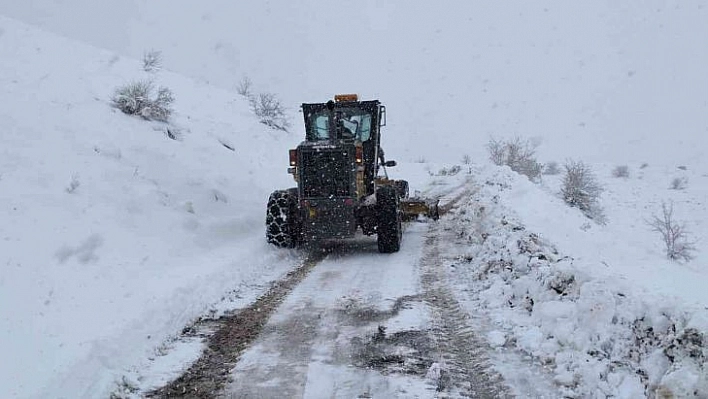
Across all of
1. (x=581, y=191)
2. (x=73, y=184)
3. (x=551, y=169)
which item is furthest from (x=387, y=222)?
(x=551, y=169)

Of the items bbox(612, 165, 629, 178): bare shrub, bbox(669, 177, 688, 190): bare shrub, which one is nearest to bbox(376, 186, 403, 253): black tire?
bbox(669, 177, 688, 190): bare shrub

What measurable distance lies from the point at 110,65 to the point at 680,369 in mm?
25076

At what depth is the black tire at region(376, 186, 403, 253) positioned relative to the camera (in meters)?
10.2

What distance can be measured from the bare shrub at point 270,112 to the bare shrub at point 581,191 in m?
12.2

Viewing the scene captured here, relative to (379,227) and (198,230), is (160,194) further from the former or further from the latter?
(379,227)

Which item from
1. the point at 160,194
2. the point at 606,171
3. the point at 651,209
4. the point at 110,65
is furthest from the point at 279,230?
the point at 606,171

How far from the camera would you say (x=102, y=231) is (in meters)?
8.45

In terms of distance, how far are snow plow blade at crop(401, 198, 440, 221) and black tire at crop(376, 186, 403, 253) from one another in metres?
2.37

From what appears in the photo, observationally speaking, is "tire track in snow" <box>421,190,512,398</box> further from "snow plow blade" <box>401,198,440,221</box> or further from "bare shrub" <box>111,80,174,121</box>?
"bare shrub" <box>111,80,174,121</box>

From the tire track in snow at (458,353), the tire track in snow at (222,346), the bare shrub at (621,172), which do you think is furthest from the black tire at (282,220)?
the bare shrub at (621,172)

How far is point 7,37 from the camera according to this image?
2370 cm

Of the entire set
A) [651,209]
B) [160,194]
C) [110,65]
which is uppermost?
[110,65]

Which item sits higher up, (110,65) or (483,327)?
(110,65)

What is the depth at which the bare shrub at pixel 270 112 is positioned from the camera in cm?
2662
